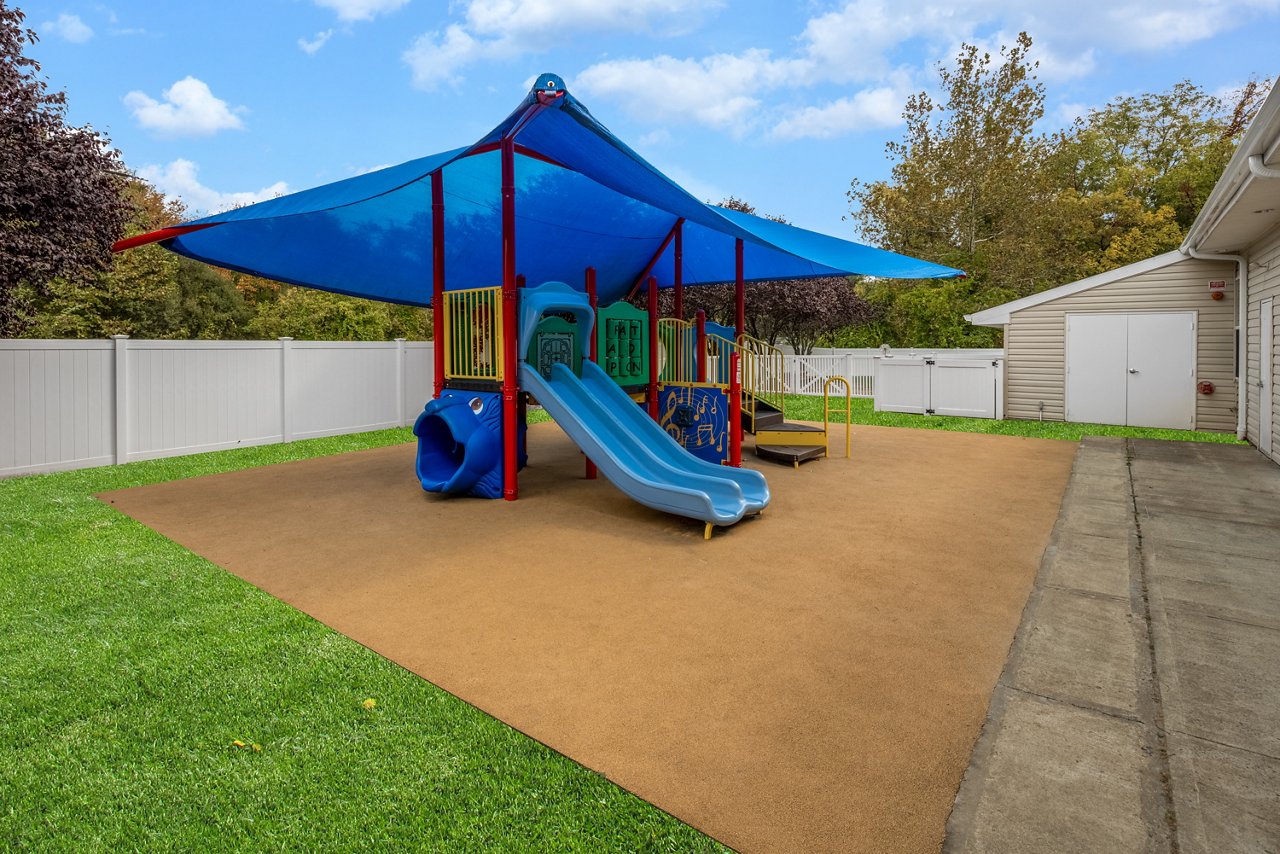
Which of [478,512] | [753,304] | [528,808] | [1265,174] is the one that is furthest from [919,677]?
[753,304]

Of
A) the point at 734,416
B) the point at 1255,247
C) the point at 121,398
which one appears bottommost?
the point at 734,416

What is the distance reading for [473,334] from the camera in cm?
688

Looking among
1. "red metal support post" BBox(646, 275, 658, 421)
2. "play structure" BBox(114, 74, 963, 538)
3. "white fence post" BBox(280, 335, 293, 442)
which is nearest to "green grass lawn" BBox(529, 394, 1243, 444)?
"play structure" BBox(114, 74, 963, 538)

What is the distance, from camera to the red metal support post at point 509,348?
6.30 metres

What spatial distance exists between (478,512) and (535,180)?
152 inches

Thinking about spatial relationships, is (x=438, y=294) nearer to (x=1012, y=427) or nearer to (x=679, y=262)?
(x=679, y=262)

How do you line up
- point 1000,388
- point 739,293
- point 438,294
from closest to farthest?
point 438,294 < point 739,293 < point 1000,388

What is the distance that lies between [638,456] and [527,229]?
4.03 meters

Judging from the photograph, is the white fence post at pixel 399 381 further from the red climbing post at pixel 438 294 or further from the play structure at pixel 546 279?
the red climbing post at pixel 438 294

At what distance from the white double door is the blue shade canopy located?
5.31 metres

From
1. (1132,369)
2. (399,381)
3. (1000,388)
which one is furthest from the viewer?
(1000,388)

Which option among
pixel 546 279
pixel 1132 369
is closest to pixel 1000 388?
pixel 1132 369

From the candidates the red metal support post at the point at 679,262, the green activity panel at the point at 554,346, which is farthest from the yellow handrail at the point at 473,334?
the red metal support post at the point at 679,262

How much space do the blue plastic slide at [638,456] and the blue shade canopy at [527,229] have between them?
1893 mm
